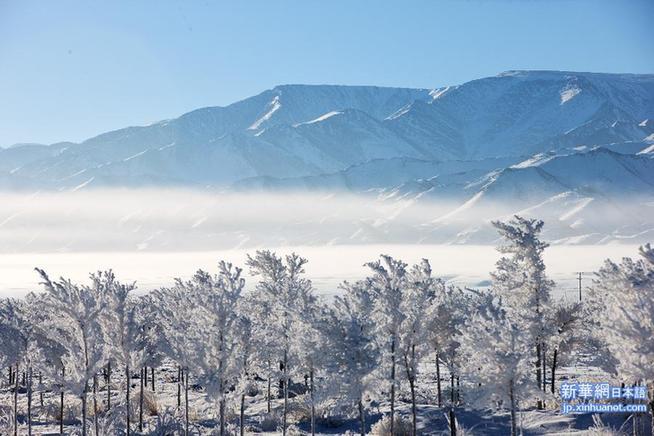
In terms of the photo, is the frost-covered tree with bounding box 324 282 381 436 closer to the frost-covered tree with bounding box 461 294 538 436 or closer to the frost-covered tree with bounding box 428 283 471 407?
the frost-covered tree with bounding box 461 294 538 436

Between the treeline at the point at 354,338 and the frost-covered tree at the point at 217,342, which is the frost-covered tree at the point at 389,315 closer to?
the treeline at the point at 354,338

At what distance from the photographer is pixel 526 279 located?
42250 mm

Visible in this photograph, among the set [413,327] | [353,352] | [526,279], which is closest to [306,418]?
[413,327]

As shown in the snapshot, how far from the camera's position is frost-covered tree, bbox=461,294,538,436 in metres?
26.2

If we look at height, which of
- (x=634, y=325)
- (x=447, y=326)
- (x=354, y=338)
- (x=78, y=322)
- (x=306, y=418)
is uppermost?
(x=78, y=322)

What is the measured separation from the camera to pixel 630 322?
79.3 feet

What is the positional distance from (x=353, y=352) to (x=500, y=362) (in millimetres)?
6423

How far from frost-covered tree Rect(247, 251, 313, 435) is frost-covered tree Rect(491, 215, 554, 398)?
13387 mm

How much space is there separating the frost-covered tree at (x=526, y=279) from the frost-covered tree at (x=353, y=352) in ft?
47.2

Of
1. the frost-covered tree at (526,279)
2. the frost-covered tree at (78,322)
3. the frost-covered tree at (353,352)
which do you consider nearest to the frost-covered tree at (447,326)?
the frost-covered tree at (526,279)

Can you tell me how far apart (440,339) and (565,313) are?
10460 millimetres

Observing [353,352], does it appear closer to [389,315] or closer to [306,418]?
[389,315]

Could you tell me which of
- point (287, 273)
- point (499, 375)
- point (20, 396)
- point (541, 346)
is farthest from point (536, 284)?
point (20, 396)

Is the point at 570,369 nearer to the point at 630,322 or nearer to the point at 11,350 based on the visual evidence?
the point at 630,322
